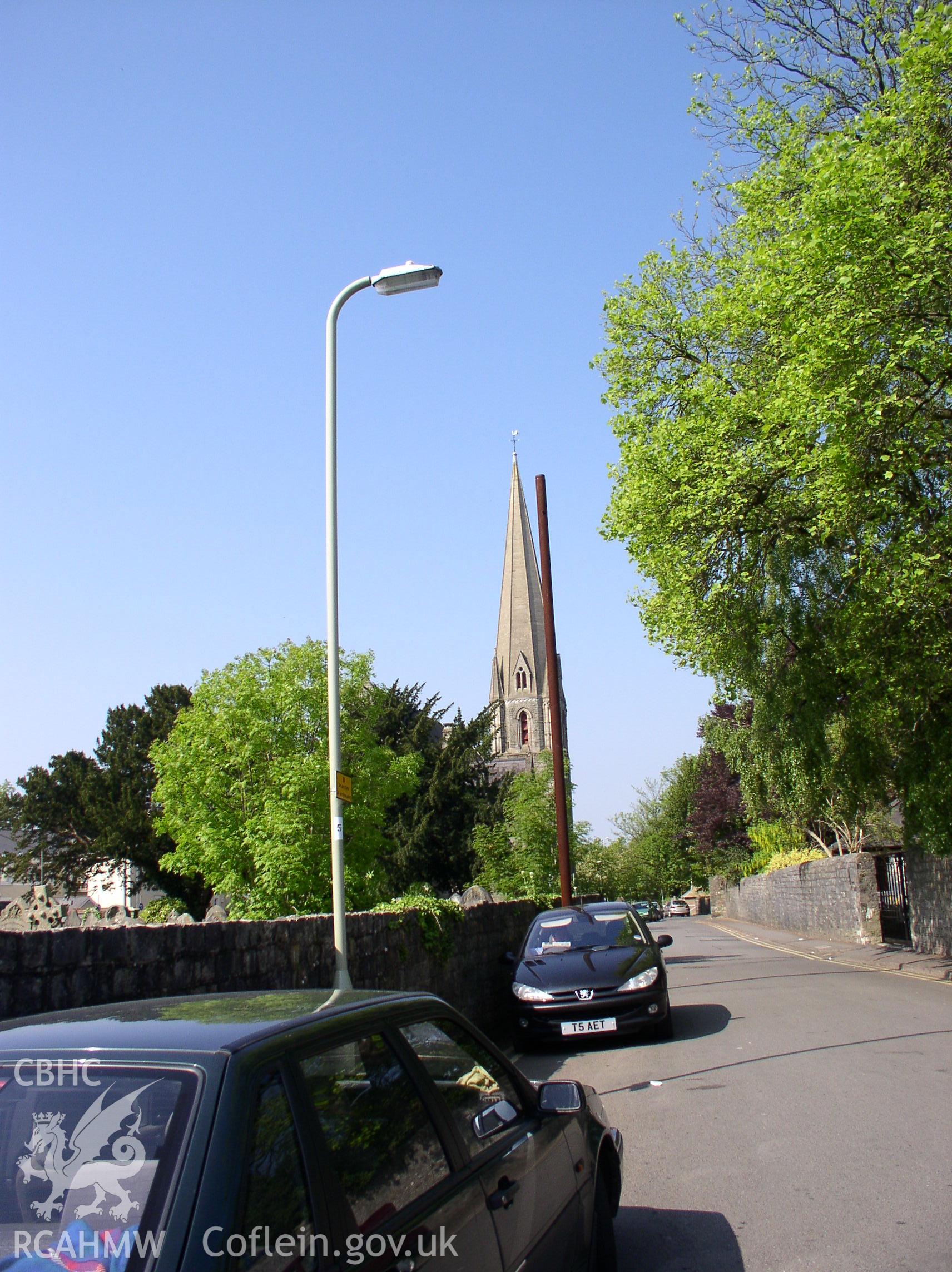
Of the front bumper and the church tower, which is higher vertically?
the church tower

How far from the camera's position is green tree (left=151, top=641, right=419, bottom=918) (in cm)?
3538

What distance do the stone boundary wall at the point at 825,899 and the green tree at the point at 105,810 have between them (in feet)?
96.1

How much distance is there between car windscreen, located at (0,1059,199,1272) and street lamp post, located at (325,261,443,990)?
612cm

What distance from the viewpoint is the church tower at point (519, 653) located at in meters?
89.3

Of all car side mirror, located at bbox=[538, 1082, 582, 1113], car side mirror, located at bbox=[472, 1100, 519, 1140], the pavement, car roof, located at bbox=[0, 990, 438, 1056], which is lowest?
the pavement

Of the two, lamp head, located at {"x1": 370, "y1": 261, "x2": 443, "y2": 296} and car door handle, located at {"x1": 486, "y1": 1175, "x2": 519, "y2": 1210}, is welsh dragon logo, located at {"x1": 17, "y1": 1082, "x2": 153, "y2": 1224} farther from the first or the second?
lamp head, located at {"x1": 370, "y1": 261, "x2": 443, "y2": 296}

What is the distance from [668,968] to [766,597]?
28.2 ft

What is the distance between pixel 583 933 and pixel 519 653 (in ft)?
261

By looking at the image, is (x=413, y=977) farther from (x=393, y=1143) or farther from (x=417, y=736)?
(x=417, y=736)

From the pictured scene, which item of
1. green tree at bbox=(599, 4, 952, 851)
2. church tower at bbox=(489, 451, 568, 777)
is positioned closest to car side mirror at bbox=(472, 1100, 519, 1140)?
green tree at bbox=(599, 4, 952, 851)

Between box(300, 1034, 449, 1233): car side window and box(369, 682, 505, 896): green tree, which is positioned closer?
box(300, 1034, 449, 1233): car side window

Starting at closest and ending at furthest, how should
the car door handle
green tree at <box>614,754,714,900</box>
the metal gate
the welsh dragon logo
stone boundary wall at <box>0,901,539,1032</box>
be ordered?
the welsh dragon logo < the car door handle < stone boundary wall at <box>0,901,539,1032</box> < the metal gate < green tree at <box>614,754,714,900</box>

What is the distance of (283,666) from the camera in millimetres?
39156

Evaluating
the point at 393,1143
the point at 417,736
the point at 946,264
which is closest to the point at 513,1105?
the point at 393,1143
